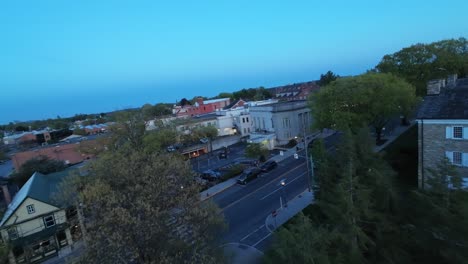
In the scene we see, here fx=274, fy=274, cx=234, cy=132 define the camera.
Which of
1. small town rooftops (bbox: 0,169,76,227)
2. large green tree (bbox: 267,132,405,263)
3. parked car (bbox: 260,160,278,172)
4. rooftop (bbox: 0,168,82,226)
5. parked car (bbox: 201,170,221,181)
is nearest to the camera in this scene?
large green tree (bbox: 267,132,405,263)

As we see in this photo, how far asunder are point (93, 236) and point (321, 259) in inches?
364

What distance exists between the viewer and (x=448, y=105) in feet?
66.4

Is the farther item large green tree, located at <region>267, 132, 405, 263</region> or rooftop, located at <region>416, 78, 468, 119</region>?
rooftop, located at <region>416, 78, 468, 119</region>

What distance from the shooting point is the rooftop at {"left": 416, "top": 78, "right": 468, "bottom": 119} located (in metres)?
19.4

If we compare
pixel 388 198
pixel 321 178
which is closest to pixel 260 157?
pixel 321 178

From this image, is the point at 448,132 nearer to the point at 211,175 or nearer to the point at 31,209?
the point at 211,175

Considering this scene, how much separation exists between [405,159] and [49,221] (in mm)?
36087

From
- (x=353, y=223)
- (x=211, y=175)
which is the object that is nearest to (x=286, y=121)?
(x=211, y=175)

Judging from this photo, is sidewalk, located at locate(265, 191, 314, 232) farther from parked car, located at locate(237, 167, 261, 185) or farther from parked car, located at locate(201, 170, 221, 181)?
parked car, located at locate(201, 170, 221, 181)

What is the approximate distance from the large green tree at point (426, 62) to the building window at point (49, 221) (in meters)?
49.4

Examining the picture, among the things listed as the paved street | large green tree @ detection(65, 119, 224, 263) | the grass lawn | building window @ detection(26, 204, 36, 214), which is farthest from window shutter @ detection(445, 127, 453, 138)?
building window @ detection(26, 204, 36, 214)

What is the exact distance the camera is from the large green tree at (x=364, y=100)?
31.8 meters

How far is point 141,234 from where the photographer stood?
1073 centimetres

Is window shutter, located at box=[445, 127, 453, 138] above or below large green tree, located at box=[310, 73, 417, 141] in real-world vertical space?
below
